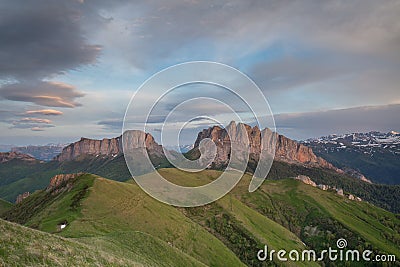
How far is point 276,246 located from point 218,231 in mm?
36382

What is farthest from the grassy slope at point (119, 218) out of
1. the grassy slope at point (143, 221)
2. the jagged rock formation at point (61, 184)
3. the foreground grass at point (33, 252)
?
the foreground grass at point (33, 252)

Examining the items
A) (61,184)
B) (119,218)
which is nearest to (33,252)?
(119,218)

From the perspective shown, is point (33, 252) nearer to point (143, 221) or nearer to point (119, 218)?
point (119, 218)

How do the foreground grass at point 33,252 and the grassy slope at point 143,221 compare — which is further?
the grassy slope at point 143,221

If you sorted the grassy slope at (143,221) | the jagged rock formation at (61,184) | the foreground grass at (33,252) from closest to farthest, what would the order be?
the foreground grass at (33,252) → the grassy slope at (143,221) → the jagged rock formation at (61,184)

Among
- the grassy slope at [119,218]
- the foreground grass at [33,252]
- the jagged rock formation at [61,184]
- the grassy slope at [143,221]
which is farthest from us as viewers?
the jagged rock formation at [61,184]

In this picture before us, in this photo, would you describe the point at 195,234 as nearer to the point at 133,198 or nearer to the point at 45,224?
the point at 133,198

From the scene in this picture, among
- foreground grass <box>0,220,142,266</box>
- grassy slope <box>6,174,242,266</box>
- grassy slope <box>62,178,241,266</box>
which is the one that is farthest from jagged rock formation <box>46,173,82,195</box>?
foreground grass <box>0,220,142,266</box>

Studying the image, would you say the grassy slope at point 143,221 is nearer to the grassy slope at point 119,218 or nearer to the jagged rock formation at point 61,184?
the grassy slope at point 119,218

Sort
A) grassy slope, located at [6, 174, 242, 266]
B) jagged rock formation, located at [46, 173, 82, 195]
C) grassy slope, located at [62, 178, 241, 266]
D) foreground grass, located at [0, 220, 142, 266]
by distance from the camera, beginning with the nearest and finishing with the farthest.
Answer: foreground grass, located at [0, 220, 142, 266]
grassy slope, located at [6, 174, 242, 266]
grassy slope, located at [62, 178, 241, 266]
jagged rock formation, located at [46, 173, 82, 195]

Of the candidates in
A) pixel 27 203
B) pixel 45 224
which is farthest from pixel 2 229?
pixel 27 203

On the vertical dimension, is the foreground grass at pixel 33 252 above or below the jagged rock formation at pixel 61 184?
above

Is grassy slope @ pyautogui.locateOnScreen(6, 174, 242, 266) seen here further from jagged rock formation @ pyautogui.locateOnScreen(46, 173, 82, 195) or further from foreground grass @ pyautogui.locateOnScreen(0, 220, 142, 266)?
foreground grass @ pyautogui.locateOnScreen(0, 220, 142, 266)

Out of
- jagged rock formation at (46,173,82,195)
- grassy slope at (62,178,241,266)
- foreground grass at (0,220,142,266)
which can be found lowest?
grassy slope at (62,178,241,266)
